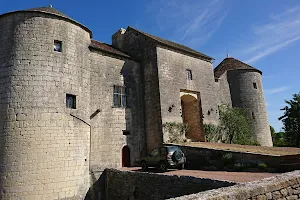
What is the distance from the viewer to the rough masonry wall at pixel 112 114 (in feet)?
46.4

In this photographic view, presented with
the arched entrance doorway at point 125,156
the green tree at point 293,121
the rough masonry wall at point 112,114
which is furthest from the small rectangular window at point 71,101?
the green tree at point 293,121

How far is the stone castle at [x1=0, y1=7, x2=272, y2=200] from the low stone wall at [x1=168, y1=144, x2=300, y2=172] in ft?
10.3

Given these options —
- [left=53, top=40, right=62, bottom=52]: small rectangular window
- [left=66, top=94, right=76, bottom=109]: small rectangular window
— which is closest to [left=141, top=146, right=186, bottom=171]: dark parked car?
[left=66, top=94, right=76, bottom=109]: small rectangular window

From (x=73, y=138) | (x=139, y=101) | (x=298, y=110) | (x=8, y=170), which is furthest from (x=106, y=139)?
(x=298, y=110)

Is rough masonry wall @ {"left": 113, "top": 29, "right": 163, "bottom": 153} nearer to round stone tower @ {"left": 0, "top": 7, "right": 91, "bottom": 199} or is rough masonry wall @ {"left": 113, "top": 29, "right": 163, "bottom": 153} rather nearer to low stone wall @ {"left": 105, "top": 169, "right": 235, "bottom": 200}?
low stone wall @ {"left": 105, "top": 169, "right": 235, "bottom": 200}

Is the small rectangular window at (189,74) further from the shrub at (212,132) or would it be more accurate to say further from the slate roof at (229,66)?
the slate roof at (229,66)

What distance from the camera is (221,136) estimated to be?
19500mm

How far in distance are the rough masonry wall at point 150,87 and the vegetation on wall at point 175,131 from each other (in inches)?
24.2

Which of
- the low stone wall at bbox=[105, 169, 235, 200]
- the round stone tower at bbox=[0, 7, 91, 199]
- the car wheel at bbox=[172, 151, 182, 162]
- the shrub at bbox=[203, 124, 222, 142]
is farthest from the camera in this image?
the shrub at bbox=[203, 124, 222, 142]

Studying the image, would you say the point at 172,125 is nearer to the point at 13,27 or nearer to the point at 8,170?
the point at 8,170

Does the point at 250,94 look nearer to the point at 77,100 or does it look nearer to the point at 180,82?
the point at 180,82

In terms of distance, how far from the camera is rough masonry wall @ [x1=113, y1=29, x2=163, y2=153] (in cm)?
1606

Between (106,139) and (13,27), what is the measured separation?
27.8ft

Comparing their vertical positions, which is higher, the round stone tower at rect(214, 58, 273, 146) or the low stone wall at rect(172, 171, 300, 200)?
the round stone tower at rect(214, 58, 273, 146)
